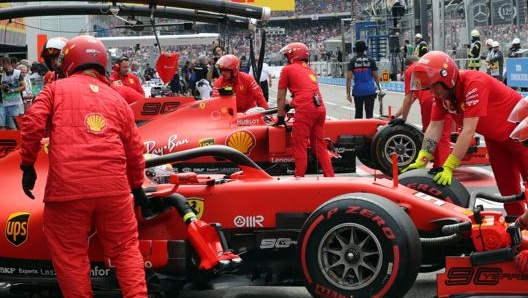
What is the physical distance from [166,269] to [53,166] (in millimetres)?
1059

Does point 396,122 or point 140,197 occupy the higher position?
point 396,122

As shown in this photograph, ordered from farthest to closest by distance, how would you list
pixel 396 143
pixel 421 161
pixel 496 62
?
pixel 496 62
pixel 396 143
pixel 421 161

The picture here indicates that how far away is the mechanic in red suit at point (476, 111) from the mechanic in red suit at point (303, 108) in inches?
137

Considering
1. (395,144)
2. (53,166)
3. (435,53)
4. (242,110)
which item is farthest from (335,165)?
(53,166)

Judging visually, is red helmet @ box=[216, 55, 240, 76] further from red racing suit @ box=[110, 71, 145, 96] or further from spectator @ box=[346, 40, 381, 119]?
spectator @ box=[346, 40, 381, 119]

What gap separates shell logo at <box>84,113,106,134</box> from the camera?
469cm

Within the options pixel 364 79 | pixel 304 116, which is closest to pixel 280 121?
pixel 304 116

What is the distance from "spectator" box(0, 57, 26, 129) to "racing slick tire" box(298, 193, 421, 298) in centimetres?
1271

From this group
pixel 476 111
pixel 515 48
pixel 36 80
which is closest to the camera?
pixel 476 111

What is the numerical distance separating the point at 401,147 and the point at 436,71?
15.9 feet

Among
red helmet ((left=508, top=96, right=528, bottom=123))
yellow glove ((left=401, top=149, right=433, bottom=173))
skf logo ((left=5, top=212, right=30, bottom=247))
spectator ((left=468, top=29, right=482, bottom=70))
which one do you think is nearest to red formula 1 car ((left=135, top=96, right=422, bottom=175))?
yellow glove ((left=401, top=149, right=433, bottom=173))

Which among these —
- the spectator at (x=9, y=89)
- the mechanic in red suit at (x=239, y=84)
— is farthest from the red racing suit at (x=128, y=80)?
the spectator at (x=9, y=89)

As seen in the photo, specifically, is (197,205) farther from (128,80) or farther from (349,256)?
(128,80)

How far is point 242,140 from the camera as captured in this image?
10.7m
